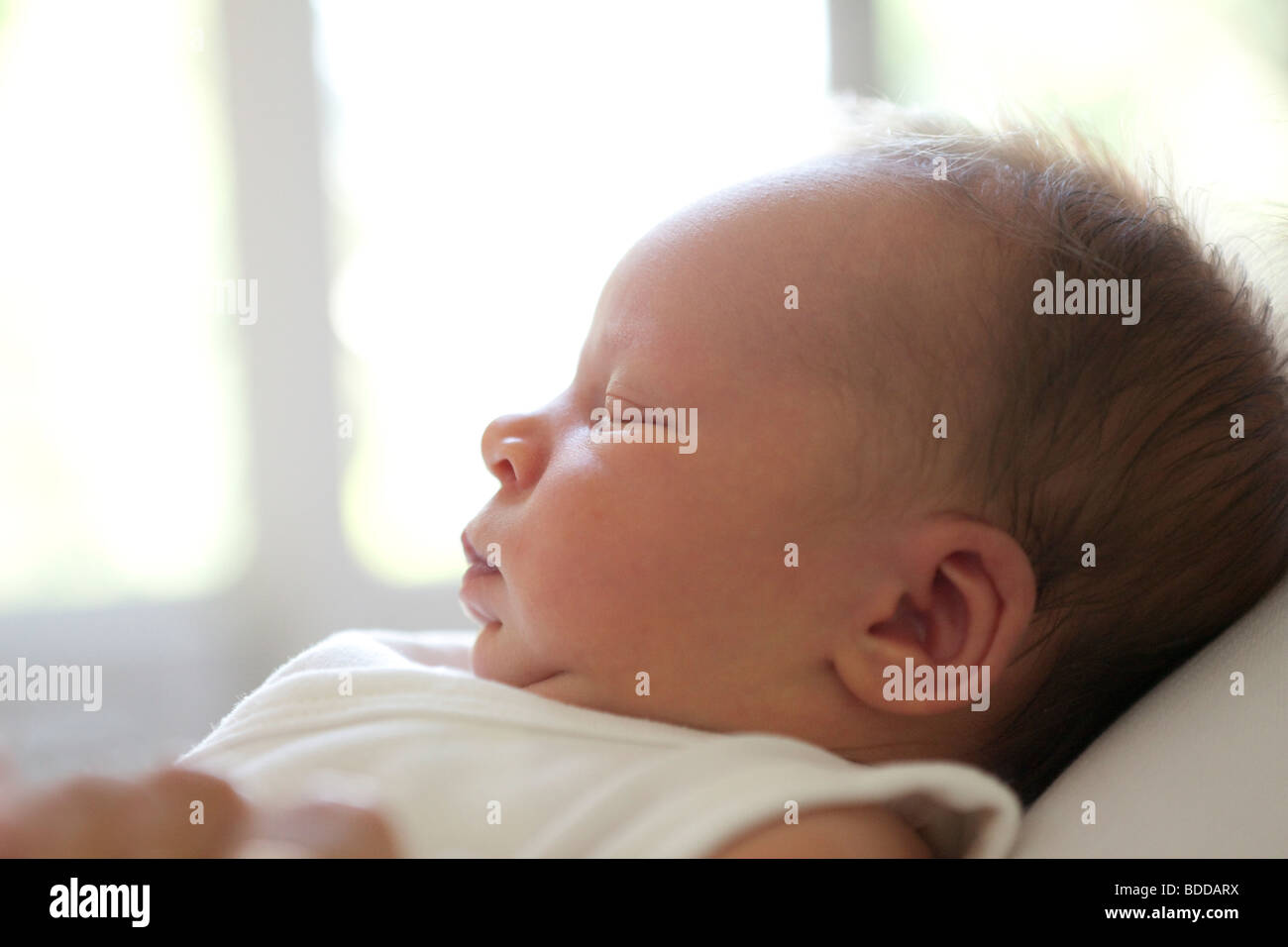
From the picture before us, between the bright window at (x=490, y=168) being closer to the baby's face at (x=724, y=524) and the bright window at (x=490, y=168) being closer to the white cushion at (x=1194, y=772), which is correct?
the baby's face at (x=724, y=524)

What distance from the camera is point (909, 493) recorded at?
30.7 inches

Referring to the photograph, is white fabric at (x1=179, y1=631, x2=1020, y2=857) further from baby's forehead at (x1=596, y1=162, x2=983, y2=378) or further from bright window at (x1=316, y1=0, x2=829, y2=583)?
bright window at (x1=316, y1=0, x2=829, y2=583)

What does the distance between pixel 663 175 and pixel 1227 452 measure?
198 centimetres

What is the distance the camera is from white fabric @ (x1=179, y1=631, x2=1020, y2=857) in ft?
2.20

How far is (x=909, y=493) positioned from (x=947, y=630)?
102mm

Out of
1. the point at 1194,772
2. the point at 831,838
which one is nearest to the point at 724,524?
the point at 831,838

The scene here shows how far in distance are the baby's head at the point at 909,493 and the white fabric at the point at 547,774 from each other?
0.18 feet

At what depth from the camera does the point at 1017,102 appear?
1145 mm

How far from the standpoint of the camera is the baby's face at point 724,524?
0.78 metres

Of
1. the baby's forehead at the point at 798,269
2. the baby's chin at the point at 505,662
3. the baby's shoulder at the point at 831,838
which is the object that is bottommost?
the baby's shoulder at the point at 831,838

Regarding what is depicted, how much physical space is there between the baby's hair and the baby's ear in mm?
24

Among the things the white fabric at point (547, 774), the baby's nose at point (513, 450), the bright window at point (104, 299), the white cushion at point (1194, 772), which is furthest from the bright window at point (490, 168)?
the white cushion at point (1194, 772)

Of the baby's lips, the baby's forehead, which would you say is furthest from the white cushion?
the baby's lips
